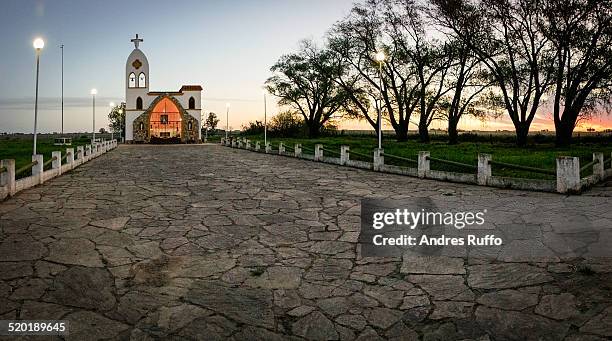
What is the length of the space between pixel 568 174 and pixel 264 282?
28.3ft

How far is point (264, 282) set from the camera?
14.5 feet

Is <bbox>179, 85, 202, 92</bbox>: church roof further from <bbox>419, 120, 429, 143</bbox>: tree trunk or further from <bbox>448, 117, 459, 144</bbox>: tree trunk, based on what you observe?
<bbox>448, 117, 459, 144</bbox>: tree trunk

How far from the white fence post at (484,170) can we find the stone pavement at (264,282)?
3.56 metres

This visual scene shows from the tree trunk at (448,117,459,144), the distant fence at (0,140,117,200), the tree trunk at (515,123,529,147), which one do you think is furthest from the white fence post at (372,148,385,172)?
the tree trunk at (448,117,459,144)

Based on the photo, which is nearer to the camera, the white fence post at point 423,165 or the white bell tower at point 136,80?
the white fence post at point 423,165

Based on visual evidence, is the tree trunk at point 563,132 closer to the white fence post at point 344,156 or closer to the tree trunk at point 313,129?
the white fence post at point 344,156

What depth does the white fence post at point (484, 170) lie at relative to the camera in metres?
11.4

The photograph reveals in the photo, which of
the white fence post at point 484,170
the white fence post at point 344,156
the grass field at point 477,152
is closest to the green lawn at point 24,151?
the grass field at point 477,152

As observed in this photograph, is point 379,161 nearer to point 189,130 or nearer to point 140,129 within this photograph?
point 189,130

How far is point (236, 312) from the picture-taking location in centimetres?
375

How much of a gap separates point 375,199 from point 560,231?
381cm

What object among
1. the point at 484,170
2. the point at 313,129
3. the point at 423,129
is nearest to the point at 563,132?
the point at 423,129

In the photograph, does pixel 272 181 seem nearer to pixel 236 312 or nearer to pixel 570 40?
pixel 236 312

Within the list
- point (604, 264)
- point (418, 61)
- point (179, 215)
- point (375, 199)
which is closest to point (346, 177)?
point (375, 199)
